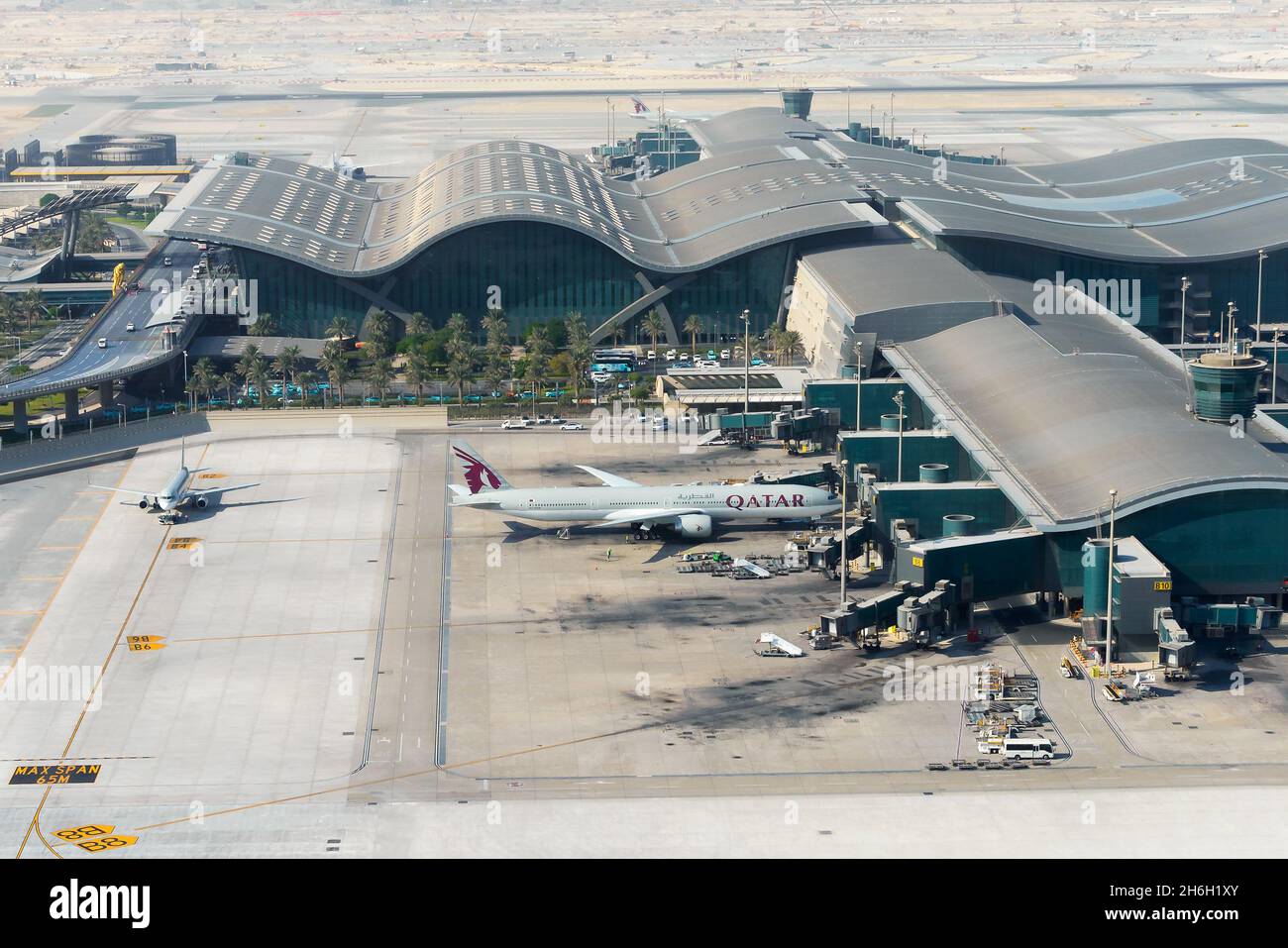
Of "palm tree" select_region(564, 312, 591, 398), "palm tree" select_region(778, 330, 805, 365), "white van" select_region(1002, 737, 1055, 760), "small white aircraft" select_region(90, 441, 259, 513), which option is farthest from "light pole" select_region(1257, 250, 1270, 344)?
"small white aircraft" select_region(90, 441, 259, 513)

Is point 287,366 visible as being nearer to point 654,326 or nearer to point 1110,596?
point 654,326

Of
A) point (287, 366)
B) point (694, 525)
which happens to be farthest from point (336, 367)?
point (694, 525)

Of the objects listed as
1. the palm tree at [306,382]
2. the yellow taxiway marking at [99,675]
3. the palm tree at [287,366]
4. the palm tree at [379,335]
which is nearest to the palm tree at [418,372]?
the palm tree at [379,335]

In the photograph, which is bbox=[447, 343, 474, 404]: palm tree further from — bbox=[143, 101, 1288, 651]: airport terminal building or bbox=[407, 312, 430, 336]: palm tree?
bbox=[143, 101, 1288, 651]: airport terminal building

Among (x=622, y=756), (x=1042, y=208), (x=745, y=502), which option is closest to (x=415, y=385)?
(x=745, y=502)

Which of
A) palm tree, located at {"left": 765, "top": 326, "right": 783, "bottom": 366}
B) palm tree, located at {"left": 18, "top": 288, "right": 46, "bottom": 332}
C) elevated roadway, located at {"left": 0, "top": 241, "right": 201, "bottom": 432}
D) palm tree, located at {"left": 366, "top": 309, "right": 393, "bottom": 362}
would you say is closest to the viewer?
elevated roadway, located at {"left": 0, "top": 241, "right": 201, "bottom": 432}

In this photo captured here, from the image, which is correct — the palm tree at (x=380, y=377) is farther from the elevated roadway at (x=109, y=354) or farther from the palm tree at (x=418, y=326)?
the elevated roadway at (x=109, y=354)
